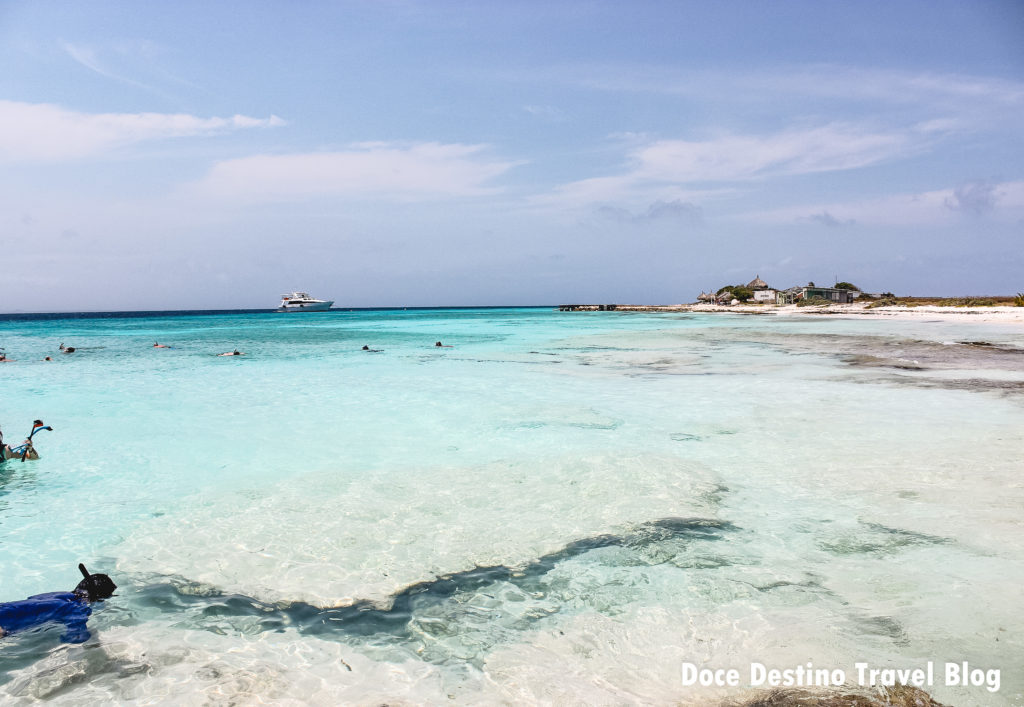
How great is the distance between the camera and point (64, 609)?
3713 mm

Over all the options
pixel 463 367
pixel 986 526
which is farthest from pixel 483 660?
pixel 463 367

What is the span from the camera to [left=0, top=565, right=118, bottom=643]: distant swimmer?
138 inches

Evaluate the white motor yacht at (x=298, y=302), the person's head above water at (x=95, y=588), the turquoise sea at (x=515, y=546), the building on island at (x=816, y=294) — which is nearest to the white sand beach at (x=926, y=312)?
the building on island at (x=816, y=294)

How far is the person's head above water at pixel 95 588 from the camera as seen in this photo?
3850 millimetres

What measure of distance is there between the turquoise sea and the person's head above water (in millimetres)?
122

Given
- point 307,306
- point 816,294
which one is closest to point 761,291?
point 816,294

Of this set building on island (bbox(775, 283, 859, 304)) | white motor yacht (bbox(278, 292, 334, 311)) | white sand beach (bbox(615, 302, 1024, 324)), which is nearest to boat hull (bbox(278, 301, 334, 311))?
white motor yacht (bbox(278, 292, 334, 311))

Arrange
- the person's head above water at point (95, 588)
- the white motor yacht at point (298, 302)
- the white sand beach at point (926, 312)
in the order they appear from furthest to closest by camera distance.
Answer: the white motor yacht at point (298, 302) < the white sand beach at point (926, 312) < the person's head above water at point (95, 588)

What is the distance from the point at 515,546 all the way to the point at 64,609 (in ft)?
10.2

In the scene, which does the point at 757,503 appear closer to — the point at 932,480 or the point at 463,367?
the point at 932,480

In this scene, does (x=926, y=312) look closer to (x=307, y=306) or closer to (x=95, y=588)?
(x=95, y=588)

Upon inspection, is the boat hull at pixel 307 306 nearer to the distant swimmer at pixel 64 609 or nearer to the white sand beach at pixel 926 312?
the white sand beach at pixel 926 312

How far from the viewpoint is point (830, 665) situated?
3.12m

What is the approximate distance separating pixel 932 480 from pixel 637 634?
4.57 metres
